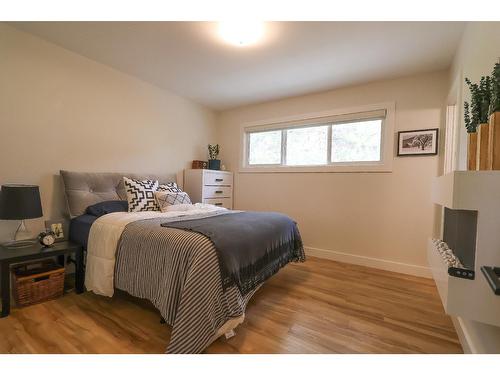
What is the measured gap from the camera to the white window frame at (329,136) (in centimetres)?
277

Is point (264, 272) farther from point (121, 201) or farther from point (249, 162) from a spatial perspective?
point (249, 162)

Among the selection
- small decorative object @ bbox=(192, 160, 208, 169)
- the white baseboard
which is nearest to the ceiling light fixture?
small decorative object @ bbox=(192, 160, 208, 169)

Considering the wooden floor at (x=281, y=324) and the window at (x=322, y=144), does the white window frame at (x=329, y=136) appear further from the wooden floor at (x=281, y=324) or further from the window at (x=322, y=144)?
the wooden floor at (x=281, y=324)

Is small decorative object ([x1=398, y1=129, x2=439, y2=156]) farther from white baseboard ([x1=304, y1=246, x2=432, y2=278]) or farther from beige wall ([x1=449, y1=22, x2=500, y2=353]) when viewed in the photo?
white baseboard ([x1=304, y1=246, x2=432, y2=278])

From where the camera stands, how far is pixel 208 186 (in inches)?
139

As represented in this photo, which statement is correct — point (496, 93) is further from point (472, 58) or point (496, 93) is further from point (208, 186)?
point (208, 186)

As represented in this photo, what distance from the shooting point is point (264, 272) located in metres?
1.83

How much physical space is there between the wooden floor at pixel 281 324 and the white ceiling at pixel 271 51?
2.26 metres

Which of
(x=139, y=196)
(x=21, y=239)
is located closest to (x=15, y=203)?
(x=21, y=239)

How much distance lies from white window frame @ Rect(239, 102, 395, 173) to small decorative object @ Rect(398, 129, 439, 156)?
0.34ft

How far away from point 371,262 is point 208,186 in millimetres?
2427

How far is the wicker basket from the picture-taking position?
1.74 m
